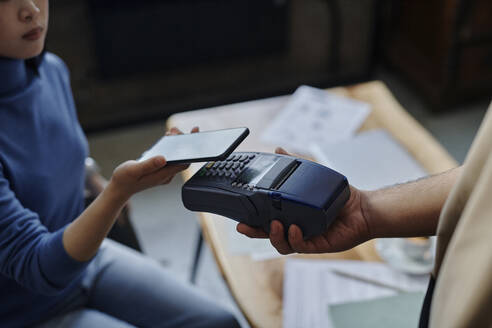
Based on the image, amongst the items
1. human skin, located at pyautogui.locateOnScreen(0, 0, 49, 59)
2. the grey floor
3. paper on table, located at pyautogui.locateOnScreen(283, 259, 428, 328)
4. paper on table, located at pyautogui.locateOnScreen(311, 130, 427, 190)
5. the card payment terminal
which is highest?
human skin, located at pyautogui.locateOnScreen(0, 0, 49, 59)

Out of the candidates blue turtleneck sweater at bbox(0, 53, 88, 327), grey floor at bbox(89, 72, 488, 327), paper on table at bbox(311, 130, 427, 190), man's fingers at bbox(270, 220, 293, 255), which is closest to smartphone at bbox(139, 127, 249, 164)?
man's fingers at bbox(270, 220, 293, 255)

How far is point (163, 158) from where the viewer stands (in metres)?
0.73

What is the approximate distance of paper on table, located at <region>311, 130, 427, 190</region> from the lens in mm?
1109

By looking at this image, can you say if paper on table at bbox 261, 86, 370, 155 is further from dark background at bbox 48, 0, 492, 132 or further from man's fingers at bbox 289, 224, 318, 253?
dark background at bbox 48, 0, 492, 132

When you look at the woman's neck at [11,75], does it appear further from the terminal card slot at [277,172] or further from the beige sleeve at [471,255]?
the beige sleeve at [471,255]

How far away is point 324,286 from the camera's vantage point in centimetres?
92

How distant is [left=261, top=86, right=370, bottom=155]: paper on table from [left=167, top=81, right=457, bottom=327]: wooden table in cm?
3

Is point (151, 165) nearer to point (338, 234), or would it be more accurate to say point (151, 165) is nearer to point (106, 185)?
point (106, 185)

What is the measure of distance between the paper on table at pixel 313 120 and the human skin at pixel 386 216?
0.41 metres

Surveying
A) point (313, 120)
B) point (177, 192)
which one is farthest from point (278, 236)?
point (177, 192)

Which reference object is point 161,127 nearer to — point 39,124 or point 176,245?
point 176,245

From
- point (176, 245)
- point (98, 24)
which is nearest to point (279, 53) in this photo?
point (98, 24)

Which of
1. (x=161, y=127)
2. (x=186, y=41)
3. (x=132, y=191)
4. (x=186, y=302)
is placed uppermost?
(x=132, y=191)

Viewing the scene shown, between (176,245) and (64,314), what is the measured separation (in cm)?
80
